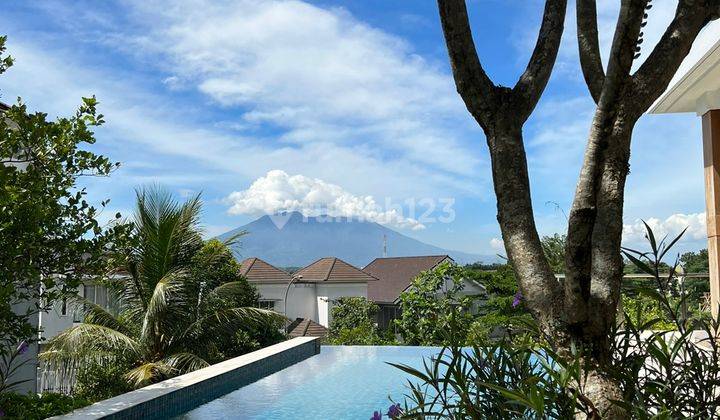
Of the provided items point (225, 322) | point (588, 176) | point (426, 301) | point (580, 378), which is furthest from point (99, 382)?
point (588, 176)

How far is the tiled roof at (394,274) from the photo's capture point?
32.5 m

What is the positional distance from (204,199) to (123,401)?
4.90 m

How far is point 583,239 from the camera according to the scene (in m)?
2.14

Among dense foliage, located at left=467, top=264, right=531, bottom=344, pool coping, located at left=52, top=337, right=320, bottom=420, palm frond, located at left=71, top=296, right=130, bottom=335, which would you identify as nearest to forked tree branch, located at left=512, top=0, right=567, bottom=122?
pool coping, located at left=52, top=337, right=320, bottom=420

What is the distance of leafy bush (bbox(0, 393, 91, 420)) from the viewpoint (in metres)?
5.46

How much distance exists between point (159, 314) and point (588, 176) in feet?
28.0

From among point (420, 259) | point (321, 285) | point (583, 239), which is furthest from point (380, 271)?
point (583, 239)

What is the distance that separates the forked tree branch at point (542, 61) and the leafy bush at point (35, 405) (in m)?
4.85

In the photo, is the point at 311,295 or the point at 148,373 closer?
the point at 148,373

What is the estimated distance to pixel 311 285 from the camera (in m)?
29.7

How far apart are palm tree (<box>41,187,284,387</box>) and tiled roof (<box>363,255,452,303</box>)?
71.8 ft

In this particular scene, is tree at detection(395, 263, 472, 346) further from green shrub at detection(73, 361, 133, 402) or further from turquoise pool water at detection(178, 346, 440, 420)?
green shrub at detection(73, 361, 133, 402)

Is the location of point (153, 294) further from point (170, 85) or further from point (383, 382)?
point (170, 85)

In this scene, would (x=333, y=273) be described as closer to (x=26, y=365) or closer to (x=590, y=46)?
(x=26, y=365)
